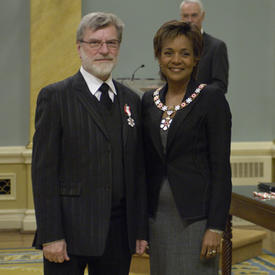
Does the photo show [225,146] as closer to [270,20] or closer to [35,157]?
[35,157]

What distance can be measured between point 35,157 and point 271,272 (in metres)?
2.93

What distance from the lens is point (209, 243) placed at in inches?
87.7

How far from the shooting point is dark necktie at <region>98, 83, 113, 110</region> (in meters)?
2.20

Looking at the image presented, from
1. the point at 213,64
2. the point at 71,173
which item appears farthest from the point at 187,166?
the point at 213,64

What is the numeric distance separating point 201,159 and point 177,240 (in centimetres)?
36

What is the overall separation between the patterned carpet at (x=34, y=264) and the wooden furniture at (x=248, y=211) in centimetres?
81

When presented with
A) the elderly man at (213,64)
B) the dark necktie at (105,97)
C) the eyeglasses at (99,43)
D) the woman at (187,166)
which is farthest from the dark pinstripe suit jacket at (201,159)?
the elderly man at (213,64)

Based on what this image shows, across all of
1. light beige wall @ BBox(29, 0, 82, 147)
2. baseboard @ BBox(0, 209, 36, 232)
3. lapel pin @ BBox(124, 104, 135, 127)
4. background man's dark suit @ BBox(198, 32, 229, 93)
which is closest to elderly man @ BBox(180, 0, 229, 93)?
background man's dark suit @ BBox(198, 32, 229, 93)

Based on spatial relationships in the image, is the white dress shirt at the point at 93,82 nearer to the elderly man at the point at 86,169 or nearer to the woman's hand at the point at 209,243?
the elderly man at the point at 86,169

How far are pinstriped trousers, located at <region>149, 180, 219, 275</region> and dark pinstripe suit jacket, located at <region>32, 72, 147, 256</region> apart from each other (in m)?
0.27

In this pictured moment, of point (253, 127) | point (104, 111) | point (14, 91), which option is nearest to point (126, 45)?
point (14, 91)

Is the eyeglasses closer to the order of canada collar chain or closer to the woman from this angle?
the woman

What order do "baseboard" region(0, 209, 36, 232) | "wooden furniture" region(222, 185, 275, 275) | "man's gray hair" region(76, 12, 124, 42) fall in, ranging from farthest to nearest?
"baseboard" region(0, 209, 36, 232) → "wooden furniture" region(222, 185, 275, 275) → "man's gray hair" region(76, 12, 124, 42)

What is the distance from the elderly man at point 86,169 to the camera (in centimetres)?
210
